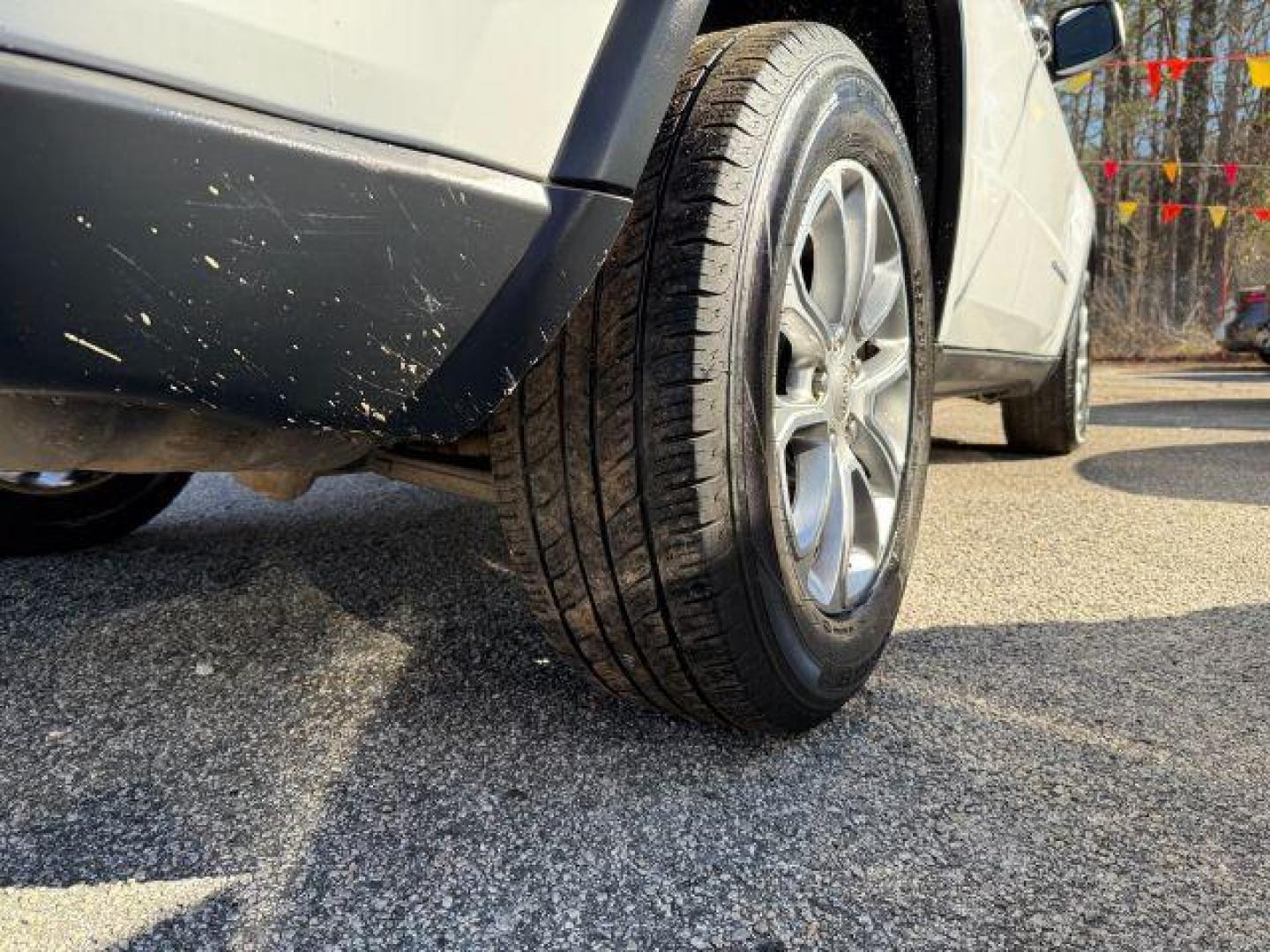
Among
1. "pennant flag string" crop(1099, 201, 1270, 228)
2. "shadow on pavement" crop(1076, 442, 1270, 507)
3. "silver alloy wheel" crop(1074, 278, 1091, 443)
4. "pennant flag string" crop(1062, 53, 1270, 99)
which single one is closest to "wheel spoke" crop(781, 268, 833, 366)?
"shadow on pavement" crop(1076, 442, 1270, 507)

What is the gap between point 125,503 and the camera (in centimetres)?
229

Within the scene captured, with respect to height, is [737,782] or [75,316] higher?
[75,316]

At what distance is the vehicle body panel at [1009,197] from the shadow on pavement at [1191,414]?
7.56ft

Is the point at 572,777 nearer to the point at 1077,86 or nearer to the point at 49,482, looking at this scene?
the point at 49,482

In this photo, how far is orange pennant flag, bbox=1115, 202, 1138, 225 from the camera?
42.4 ft

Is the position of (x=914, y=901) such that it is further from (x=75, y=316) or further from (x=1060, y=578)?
(x=1060, y=578)

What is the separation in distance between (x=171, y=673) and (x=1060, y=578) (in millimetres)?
1783

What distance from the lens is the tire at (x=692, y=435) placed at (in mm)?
1095

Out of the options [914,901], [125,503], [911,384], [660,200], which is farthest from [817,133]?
[125,503]

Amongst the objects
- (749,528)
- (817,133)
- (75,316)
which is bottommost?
(749,528)

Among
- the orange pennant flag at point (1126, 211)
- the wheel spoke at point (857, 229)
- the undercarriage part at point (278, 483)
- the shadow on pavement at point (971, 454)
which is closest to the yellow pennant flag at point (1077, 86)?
the orange pennant flag at point (1126, 211)

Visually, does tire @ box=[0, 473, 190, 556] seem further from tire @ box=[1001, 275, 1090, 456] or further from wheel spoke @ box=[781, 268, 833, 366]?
tire @ box=[1001, 275, 1090, 456]

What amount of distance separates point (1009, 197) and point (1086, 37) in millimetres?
717

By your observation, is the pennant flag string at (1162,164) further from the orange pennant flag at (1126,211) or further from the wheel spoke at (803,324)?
the wheel spoke at (803,324)
